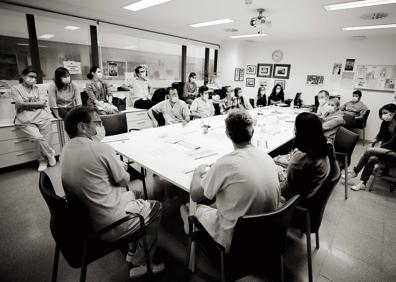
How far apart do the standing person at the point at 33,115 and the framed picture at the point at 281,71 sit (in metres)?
6.69

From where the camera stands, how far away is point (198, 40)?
703 cm

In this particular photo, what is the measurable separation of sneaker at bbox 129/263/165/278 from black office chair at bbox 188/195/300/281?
0.61m

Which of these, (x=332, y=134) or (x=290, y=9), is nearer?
(x=332, y=134)

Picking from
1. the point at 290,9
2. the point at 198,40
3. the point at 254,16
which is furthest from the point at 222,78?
the point at 290,9

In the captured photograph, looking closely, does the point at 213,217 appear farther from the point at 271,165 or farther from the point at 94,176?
the point at 94,176

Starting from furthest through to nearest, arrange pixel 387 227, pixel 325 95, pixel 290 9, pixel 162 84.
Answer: pixel 162 84 < pixel 325 95 < pixel 290 9 < pixel 387 227

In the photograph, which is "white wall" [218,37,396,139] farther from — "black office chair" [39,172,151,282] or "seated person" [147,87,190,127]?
"black office chair" [39,172,151,282]

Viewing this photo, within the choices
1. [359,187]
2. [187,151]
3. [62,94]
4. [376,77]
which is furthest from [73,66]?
[376,77]

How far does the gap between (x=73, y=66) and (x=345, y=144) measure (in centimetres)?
509

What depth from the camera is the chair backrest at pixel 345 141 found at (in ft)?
9.06

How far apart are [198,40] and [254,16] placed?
307cm

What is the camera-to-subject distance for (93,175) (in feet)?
4.28

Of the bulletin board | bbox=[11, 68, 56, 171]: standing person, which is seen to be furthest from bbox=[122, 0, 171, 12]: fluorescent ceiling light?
the bulletin board

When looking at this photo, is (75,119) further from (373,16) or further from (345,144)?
(373,16)
